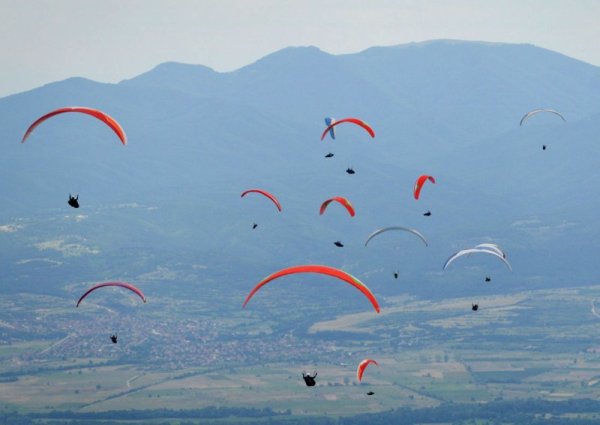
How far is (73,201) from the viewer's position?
54.9 metres

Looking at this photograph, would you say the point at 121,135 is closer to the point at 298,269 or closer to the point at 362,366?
the point at 298,269

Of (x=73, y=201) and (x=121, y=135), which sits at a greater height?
(x=121, y=135)

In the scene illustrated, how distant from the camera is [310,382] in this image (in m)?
53.5

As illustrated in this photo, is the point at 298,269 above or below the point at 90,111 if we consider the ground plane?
below

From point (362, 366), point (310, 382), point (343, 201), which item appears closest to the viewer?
point (310, 382)

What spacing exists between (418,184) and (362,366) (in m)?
17.0

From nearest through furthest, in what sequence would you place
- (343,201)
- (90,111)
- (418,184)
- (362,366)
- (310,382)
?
(310,382)
(90,111)
(362,366)
(343,201)
(418,184)

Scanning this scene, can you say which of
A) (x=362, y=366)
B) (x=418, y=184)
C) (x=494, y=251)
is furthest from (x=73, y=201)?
(x=494, y=251)

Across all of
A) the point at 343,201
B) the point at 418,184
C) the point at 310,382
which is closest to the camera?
the point at 310,382

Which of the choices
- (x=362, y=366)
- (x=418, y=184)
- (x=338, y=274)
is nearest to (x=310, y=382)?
(x=338, y=274)

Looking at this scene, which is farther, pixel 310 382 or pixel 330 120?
pixel 330 120

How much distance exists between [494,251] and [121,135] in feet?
106

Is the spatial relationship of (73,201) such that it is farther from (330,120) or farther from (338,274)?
(330,120)

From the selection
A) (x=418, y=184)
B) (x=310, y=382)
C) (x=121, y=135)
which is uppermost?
(x=418, y=184)
